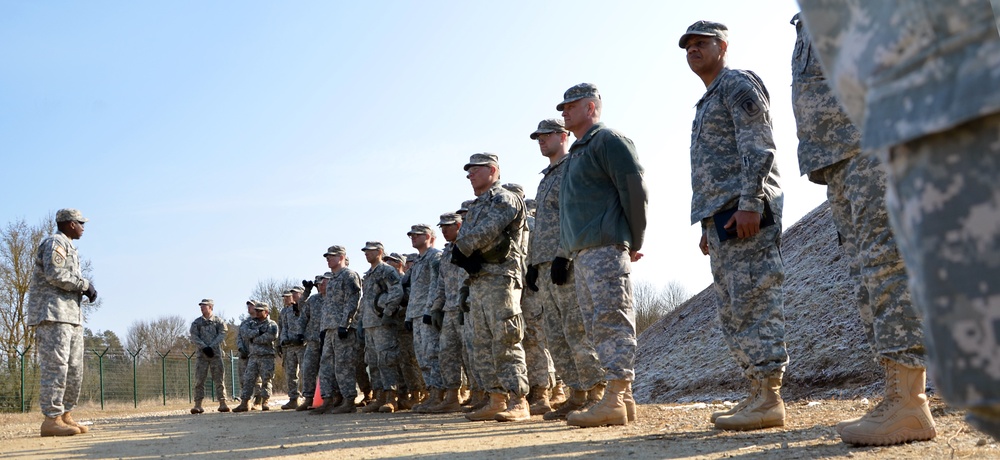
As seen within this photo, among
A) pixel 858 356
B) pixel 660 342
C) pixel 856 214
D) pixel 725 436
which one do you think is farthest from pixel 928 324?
pixel 660 342

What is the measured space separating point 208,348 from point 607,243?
1399 centimetres

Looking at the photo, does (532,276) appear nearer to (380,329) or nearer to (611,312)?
(611,312)

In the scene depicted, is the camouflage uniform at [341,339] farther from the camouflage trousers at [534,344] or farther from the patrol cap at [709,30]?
the patrol cap at [709,30]

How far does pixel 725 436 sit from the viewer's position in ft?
15.1

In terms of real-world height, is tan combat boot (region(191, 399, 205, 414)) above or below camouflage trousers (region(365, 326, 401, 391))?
below

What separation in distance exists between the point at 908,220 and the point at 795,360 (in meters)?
7.86

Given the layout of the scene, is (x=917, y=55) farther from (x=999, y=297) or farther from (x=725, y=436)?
(x=725, y=436)

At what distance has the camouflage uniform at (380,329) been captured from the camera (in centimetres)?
1202

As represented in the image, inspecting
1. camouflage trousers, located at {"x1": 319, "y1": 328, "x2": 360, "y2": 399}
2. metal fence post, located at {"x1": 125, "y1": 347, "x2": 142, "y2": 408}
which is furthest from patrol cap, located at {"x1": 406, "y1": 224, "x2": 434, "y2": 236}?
metal fence post, located at {"x1": 125, "y1": 347, "x2": 142, "y2": 408}

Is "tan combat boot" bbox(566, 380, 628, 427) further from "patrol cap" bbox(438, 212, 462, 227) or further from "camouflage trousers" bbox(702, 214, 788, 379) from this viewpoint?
"patrol cap" bbox(438, 212, 462, 227)

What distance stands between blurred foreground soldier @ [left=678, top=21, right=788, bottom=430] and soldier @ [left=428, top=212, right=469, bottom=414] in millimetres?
5486

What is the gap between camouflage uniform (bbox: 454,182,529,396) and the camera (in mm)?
7551

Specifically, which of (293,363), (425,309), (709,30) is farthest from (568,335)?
(293,363)

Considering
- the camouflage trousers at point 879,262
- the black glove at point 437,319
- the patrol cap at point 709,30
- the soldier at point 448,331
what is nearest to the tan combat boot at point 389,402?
the soldier at point 448,331
